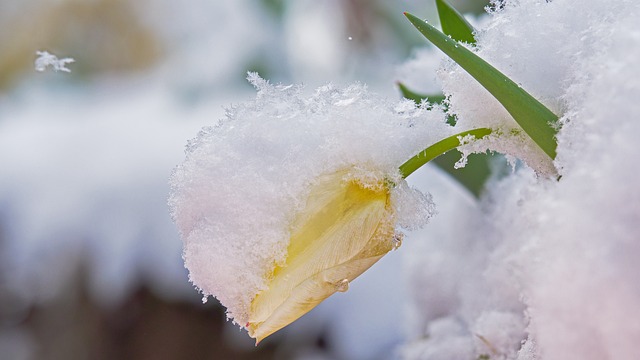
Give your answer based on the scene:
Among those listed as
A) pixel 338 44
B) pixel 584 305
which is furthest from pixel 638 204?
pixel 338 44

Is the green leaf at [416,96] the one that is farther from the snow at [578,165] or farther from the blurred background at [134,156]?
the blurred background at [134,156]

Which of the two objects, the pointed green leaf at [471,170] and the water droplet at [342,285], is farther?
the pointed green leaf at [471,170]

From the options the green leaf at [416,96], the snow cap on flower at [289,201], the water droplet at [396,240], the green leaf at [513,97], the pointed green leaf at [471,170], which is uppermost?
the green leaf at [513,97]

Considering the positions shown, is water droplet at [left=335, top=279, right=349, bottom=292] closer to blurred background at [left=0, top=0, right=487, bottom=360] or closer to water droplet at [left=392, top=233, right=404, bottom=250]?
water droplet at [left=392, top=233, right=404, bottom=250]

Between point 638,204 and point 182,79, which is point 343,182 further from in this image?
point 182,79

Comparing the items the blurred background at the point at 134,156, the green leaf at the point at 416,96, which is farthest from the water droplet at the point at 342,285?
the blurred background at the point at 134,156

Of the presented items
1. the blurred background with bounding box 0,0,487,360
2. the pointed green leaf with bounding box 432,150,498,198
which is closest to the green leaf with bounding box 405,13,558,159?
the pointed green leaf with bounding box 432,150,498,198
